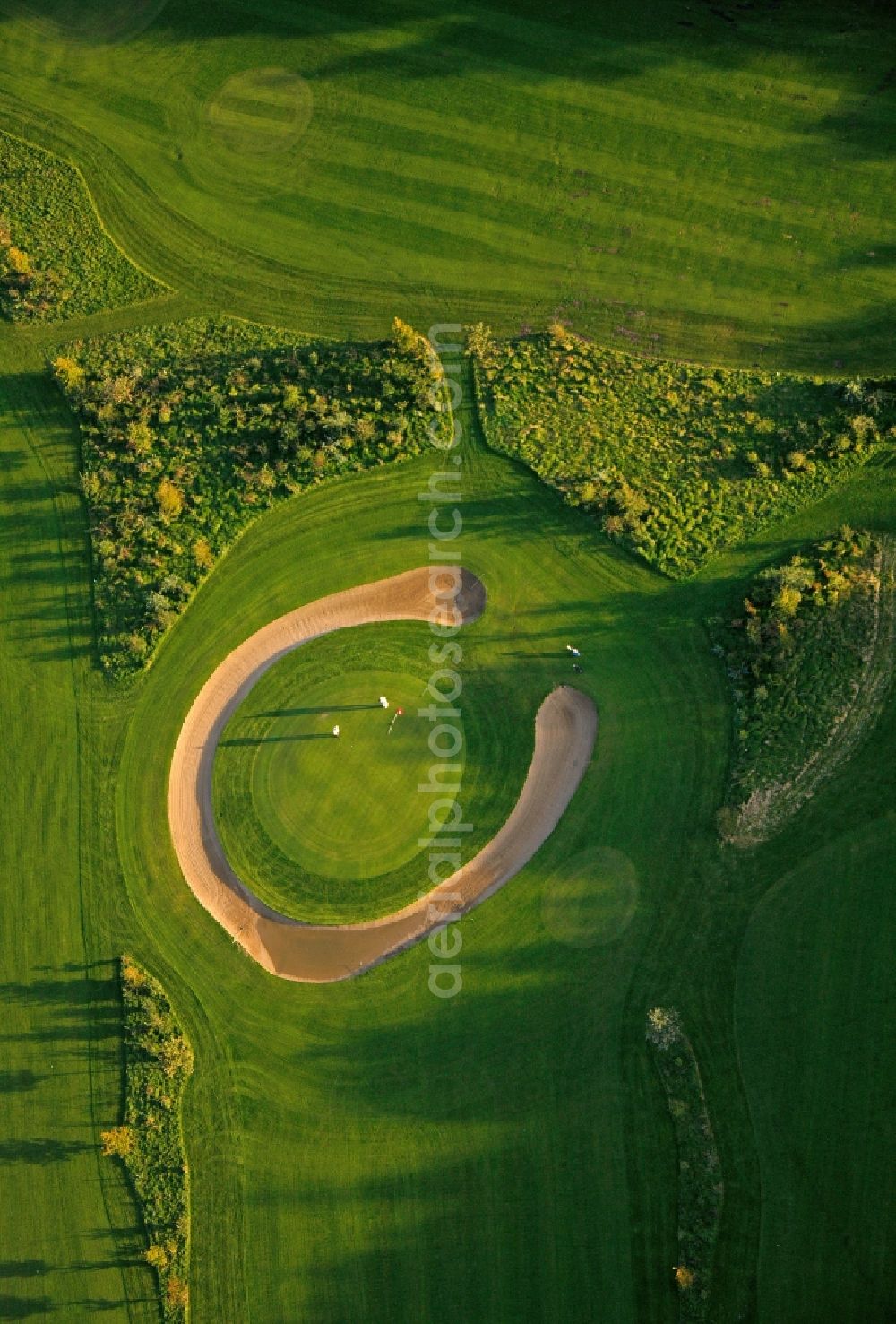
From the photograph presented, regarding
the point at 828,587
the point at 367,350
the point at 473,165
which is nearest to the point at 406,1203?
the point at 828,587

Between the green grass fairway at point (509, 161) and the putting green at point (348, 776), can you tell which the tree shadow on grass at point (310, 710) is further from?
the green grass fairway at point (509, 161)

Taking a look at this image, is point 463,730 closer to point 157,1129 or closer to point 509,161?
point 157,1129

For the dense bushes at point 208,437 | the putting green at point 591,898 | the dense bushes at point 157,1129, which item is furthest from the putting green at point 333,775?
the dense bushes at point 157,1129

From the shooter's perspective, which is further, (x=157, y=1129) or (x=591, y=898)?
(x=157, y=1129)

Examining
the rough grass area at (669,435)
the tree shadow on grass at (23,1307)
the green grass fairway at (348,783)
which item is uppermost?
the rough grass area at (669,435)

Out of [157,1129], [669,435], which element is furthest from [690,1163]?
[669,435]

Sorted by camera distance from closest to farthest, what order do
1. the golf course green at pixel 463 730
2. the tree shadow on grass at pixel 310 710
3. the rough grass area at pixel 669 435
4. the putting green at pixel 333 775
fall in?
the golf course green at pixel 463 730
the putting green at pixel 333 775
the rough grass area at pixel 669 435
the tree shadow on grass at pixel 310 710

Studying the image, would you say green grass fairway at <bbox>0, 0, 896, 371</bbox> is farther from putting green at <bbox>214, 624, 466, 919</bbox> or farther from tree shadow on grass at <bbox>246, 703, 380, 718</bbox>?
tree shadow on grass at <bbox>246, 703, 380, 718</bbox>
